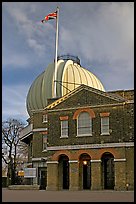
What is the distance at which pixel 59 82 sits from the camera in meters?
44.6

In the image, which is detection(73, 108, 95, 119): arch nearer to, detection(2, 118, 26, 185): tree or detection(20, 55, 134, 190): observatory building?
detection(20, 55, 134, 190): observatory building

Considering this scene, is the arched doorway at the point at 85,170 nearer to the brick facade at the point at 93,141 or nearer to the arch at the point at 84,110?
the brick facade at the point at 93,141

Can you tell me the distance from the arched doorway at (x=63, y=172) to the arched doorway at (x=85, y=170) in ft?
5.39

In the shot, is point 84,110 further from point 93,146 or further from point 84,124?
point 93,146

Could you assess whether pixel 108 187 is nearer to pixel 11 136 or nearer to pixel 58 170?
pixel 58 170

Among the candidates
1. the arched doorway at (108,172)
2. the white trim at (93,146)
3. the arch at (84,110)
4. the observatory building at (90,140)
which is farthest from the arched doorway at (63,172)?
the arch at (84,110)

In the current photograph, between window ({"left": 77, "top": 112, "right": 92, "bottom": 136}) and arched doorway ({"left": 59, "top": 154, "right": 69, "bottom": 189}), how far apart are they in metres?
3.03

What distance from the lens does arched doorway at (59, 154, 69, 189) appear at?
3494 centimetres

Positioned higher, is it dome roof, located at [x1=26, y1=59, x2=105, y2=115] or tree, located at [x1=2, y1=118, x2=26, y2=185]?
dome roof, located at [x1=26, y1=59, x2=105, y2=115]

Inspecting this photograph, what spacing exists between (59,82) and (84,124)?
456 inches

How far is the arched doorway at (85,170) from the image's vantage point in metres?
34.0

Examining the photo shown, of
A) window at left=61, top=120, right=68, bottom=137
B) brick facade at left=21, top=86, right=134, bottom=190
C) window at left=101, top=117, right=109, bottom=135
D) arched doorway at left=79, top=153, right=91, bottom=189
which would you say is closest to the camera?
brick facade at left=21, top=86, right=134, bottom=190

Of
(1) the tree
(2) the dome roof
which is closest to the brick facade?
(2) the dome roof

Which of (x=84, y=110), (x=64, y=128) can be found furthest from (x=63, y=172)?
(x=84, y=110)
